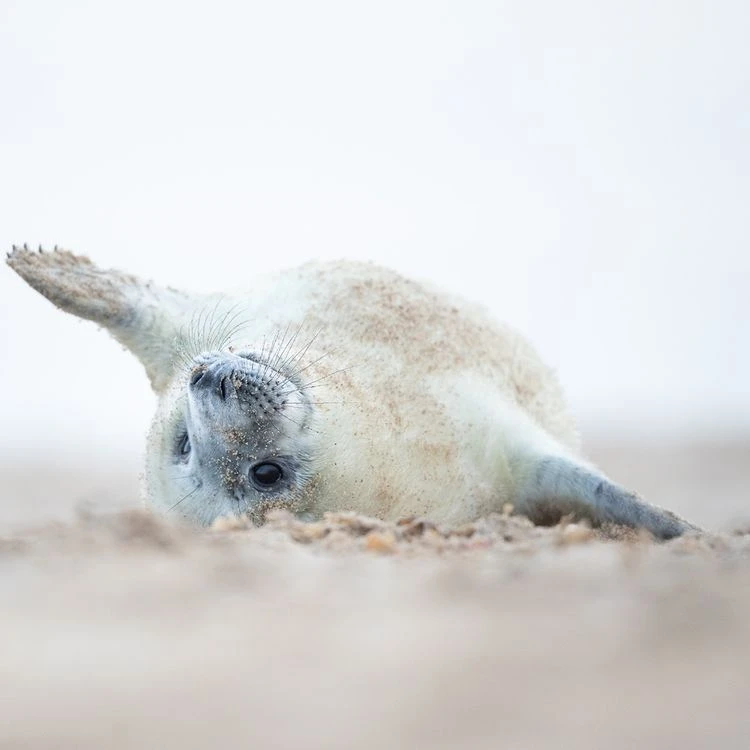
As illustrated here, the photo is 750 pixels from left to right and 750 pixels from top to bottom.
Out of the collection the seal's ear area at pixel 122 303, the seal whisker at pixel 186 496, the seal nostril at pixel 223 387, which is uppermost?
the seal's ear area at pixel 122 303

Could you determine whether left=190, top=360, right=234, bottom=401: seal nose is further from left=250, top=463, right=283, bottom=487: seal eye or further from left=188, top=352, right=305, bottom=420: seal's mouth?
left=250, top=463, right=283, bottom=487: seal eye

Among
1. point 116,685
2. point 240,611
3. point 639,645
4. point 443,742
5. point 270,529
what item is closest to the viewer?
point 443,742

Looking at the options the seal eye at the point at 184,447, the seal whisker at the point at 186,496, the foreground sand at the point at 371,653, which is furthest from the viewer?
the seal eye at the point at 184,447

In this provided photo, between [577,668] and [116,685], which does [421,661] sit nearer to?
[577,668]

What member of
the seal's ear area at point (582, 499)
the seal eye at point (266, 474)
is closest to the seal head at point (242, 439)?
the seal eye at point (266, 474)

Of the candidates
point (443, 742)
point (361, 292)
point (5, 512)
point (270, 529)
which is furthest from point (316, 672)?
point (5, 512)

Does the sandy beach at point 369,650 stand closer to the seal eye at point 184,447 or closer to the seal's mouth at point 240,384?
the seal's mouth at point 240,384

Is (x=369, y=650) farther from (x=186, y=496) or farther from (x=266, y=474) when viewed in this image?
(x=186, y=496)

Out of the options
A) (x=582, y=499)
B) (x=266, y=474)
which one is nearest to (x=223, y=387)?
(x=266, y=474)
